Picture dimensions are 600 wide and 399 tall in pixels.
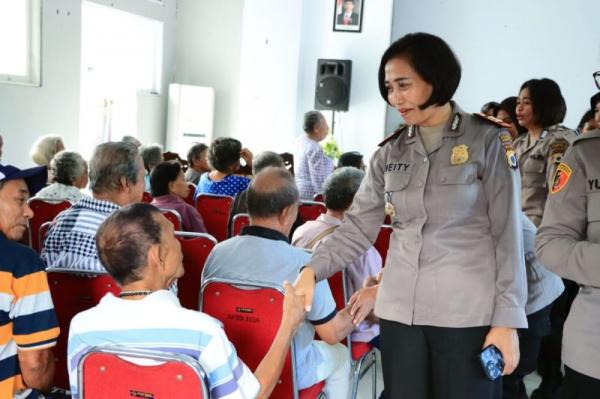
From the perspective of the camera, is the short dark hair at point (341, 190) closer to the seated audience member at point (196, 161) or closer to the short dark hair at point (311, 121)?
the seated audience member at point (196, 161)

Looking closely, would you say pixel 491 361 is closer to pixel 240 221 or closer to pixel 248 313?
pixel 248 313

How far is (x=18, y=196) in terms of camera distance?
1.84m

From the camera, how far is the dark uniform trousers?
1.58 meters

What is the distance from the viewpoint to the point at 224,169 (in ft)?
15.2

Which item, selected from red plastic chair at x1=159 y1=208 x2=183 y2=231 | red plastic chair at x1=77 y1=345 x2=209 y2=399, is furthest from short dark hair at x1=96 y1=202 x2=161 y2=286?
red plastic chair at x1=159 y1=208 x2=183 y2=231

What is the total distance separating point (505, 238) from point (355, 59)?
8.58m

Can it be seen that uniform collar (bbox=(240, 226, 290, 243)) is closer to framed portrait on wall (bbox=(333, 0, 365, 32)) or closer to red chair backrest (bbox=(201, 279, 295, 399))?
red chair backrest (bbox=(201, 279, 295, 399))

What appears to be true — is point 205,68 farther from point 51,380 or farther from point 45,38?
point 51,380

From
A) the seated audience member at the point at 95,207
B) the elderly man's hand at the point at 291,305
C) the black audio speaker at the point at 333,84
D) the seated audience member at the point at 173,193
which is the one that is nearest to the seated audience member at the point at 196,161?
the seated audience member at the point at 173,193

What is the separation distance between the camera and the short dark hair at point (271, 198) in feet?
7.16

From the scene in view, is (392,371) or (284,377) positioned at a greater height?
(392,371)

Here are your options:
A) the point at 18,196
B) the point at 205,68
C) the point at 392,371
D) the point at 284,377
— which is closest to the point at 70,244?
the point at 18,196

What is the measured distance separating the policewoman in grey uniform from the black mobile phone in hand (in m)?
0.15

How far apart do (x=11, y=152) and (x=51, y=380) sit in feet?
19.6
